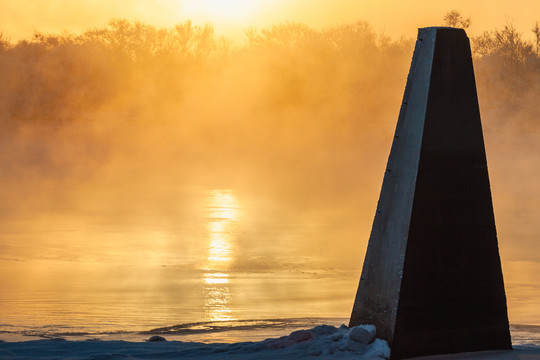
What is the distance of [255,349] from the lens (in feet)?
25.2

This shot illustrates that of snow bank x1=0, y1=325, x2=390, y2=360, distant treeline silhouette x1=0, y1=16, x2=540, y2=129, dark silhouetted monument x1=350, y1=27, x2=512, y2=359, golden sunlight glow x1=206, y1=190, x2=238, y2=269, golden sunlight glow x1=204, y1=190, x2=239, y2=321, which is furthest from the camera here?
distant treeline silhouette x1=0, y1=16, x2=540, y2=129

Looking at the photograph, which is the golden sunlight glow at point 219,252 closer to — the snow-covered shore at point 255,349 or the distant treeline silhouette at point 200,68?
the snow-covered shore at point 255,349

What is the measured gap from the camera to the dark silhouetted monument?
7562 mm

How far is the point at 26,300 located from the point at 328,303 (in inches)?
120

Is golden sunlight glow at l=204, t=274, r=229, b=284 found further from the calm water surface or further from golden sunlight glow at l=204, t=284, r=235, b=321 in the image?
golden sunlight glow at l=204, t=284, r=235, b=321

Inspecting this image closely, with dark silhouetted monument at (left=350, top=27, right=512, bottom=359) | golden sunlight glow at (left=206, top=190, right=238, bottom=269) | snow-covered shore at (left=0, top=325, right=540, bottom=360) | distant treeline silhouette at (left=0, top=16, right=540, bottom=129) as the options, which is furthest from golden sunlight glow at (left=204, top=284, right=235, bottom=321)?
distant treeline silhouette at (left=0, top=16, right=540, bottom=129)

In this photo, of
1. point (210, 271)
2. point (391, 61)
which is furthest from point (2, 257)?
point (391, 61)

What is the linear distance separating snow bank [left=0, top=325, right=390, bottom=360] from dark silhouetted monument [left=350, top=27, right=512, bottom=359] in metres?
0.20

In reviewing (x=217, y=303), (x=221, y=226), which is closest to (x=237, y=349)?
(x=217, y=303)

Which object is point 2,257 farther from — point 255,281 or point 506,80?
point 506,80

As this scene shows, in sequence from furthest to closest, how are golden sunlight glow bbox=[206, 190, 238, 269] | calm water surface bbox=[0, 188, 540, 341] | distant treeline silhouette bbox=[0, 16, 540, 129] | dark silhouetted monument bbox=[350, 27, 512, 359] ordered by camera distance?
distant treeline silhouette bbox=[0, 16, 540, 129], golden sunlight glow bbox=[206, 190, 238, 269], calm water surface bbox=[0, 188, 540, 341], dark silhouetted monument bbox=[350, 27, 512, 359]

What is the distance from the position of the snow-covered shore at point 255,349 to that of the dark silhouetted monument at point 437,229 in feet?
0.51

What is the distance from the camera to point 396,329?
7.46 meters

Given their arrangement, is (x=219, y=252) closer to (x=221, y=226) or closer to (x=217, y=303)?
(x=221, y=226)
